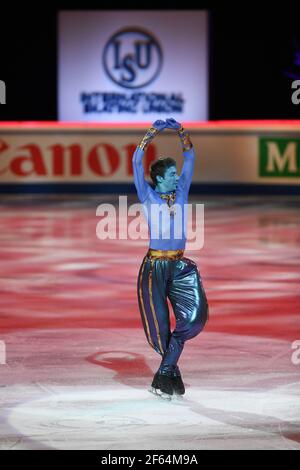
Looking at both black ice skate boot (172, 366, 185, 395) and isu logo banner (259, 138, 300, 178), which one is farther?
isu logo banner (259, 138, 300, 178)

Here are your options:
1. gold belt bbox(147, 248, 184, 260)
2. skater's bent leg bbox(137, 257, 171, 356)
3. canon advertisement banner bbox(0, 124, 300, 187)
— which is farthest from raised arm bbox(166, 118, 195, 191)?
canon advertisement banner bbox(0, 124, 300, 187)

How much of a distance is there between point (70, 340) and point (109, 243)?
21.2 feet

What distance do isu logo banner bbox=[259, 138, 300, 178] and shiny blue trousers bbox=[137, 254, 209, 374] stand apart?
14.7m

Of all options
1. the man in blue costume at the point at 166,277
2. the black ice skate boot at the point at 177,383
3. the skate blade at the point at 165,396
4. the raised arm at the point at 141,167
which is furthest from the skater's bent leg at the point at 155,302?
the raised arm at the point at 141,167

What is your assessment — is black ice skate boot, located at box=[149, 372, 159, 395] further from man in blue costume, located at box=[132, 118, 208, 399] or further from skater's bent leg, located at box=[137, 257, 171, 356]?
skater's bent leg, located at box=[137, 257, 171, 356]

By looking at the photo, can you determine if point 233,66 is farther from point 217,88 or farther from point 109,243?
point 109,243

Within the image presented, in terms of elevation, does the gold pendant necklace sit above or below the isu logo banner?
above

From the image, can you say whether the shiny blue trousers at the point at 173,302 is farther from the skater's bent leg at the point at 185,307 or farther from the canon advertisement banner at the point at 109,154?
the canon advertisement banner at the point at 109,154

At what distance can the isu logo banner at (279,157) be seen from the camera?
22266 millimetres

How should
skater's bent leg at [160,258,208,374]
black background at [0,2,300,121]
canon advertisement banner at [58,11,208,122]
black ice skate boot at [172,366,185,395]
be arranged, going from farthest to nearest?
1. black background at [0,2,300,121]
2. canon advertisement banner at [58,11,208,122]
3. black ice skate boot at [172,366,185,395]
4. skater's bent leg at [160,258,208,374]

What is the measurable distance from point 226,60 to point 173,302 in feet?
58.7

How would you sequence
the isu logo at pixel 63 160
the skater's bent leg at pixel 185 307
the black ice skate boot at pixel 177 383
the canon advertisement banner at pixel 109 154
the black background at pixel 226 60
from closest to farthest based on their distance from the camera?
the skater's bent leg at pixel 185 307 → the black ice skate boot at pixel 177 383 → the canon advertisement banner at pixel 109 154 → the isu logo at pixel 63 160 → the black background at pixel 226 60

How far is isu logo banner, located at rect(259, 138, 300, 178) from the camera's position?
22266 millimetres

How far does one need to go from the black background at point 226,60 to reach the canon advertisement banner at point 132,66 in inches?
52.3
